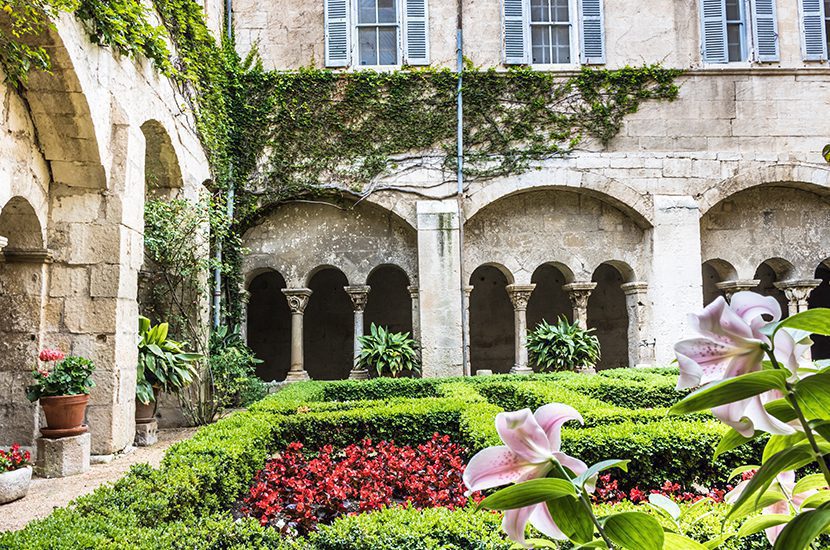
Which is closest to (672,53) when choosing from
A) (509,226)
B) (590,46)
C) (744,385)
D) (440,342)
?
(590,46)

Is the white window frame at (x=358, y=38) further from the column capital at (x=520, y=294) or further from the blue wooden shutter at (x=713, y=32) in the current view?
the blue wooden shutter at (x=713, y=32)

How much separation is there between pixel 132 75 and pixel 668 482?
539 cm

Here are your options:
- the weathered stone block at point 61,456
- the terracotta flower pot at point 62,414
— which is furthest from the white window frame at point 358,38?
the weathered stone block at point 61,456

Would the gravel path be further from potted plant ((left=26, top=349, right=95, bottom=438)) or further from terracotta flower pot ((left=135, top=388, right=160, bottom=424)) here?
terracotta flower pot ((left=135, top=388, right=160, bottom=424))

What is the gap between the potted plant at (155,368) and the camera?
6.21 meters

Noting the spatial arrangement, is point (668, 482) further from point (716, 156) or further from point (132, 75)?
point (716, 156)

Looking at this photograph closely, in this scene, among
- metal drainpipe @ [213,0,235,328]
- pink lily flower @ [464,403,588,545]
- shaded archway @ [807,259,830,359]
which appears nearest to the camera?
pink lily flower @ [464,403,588,545]

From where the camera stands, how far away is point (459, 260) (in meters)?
9.17

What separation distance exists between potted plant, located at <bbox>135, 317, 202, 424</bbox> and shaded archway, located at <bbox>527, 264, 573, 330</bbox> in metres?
7.91

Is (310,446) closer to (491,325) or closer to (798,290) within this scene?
(491,325)

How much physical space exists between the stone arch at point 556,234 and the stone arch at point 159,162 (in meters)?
4.27

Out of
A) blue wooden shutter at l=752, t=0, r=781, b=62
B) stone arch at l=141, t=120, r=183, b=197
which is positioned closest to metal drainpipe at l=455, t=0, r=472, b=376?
stone arch at l=141, t=120, r=183, b=197

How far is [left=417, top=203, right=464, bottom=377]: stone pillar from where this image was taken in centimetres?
896

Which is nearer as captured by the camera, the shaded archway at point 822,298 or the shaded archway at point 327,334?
the shaded archway at point 822,298
